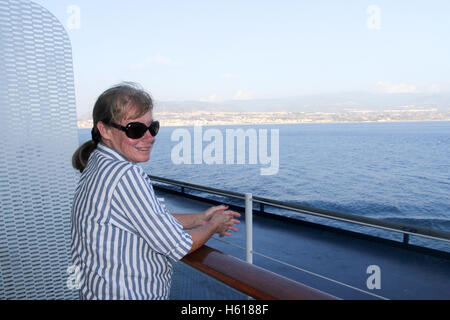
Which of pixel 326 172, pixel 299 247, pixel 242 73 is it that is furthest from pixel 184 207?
pixel 242 73

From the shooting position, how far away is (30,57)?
2104 millimetres

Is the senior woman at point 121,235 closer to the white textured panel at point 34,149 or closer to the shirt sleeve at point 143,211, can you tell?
the shirt sleeve at point 143,211

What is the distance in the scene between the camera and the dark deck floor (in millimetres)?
4359

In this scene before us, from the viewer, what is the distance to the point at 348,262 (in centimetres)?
518

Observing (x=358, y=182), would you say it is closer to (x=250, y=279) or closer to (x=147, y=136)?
(x=147, y=136)

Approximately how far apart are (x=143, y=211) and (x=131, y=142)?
0.96 feet

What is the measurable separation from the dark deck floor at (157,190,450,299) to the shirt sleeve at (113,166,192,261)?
282 centimetres

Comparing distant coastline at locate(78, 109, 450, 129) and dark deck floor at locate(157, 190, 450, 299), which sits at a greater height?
distant coastline at locate(78, 109, 450, 129)

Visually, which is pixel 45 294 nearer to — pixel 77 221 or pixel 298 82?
pixel 77 221

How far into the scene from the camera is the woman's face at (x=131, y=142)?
3.40ft

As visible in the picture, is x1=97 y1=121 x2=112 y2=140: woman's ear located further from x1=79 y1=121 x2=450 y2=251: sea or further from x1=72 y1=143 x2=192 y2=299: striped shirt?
x1=79 y1=121 x2=450 y2=251: sea

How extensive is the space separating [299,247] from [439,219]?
1980 cm

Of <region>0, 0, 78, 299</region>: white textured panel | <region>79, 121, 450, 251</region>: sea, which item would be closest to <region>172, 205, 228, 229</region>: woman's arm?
<region>0, 0, 78, 299</region>: white textured panel

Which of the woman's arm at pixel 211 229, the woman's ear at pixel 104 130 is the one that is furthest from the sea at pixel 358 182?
the woman's ear at pixel 104 130
